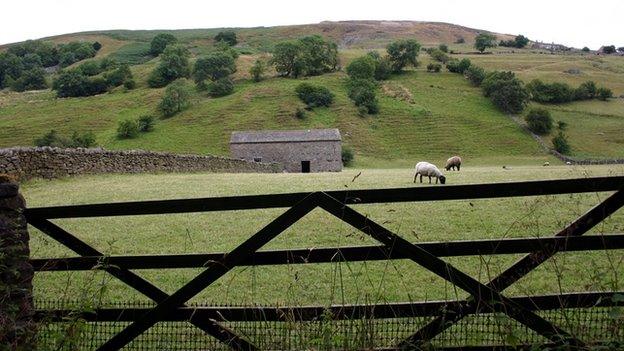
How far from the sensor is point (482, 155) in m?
79.8

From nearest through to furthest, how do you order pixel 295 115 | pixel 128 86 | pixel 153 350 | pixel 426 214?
pixel 153 350
pixel 426 214
pixel 295 115
pixel 128 86

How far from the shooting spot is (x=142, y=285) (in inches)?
214

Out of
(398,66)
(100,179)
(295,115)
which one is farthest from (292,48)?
(100,179)

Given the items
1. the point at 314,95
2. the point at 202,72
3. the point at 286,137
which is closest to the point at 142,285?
the point at 286,137

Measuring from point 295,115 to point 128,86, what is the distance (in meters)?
49.4

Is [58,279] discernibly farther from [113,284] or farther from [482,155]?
[482,155]

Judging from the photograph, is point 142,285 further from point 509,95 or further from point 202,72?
point 202,72

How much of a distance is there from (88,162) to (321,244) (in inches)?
750

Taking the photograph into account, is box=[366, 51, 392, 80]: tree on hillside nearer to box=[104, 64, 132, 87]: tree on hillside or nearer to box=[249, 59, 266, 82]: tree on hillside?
box=[249, 59, 266, 82]: tree on hillside

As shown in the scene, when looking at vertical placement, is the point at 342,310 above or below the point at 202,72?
above

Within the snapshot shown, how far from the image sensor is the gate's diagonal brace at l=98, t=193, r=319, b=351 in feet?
16.5

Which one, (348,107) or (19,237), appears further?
(348,107)

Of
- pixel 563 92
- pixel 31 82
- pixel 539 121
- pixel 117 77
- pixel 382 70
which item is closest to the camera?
pixel 539 121

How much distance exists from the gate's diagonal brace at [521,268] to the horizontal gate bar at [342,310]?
0.11m
